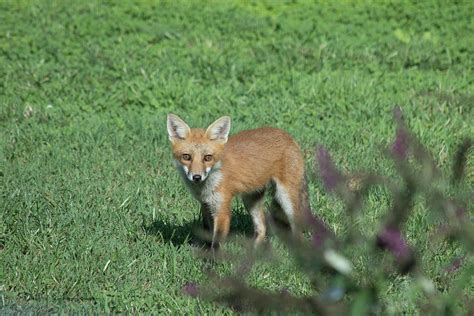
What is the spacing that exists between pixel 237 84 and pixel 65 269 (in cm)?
526

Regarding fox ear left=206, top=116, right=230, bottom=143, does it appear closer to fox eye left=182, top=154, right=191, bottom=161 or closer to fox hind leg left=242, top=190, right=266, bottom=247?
fox eye left=182, top=154, right=191, bottom=161

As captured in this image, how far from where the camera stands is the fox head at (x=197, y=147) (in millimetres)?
7047

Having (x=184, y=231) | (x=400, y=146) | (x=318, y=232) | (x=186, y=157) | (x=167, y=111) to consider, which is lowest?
(x=167, y=111)

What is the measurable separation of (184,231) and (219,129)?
0.82m

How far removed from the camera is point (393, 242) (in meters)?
2.45

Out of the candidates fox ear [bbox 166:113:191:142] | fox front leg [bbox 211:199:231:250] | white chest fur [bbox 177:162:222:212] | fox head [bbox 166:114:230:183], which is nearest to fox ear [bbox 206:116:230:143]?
fox head [bbox 166:114:230:183]

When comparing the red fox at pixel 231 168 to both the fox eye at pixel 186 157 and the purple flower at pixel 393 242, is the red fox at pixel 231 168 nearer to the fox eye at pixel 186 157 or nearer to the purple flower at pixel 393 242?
the fox eye at pixel 186 157

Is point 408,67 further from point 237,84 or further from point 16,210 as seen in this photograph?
point 16,210

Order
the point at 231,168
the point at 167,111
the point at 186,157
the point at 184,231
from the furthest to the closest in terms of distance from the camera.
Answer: the point at 167,111 → the point at 184,231 → the point at 231,168 → the point at 186,157

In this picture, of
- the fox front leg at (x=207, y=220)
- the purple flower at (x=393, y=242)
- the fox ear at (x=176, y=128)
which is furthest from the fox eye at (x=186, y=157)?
the purple flower at (x=393, y=242)

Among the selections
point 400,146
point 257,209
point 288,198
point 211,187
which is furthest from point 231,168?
point 400,146

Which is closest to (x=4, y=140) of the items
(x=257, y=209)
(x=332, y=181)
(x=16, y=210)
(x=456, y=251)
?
(x=16, y=210)

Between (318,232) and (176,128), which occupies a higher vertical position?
(318,232)

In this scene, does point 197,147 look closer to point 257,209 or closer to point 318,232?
point 257,209
